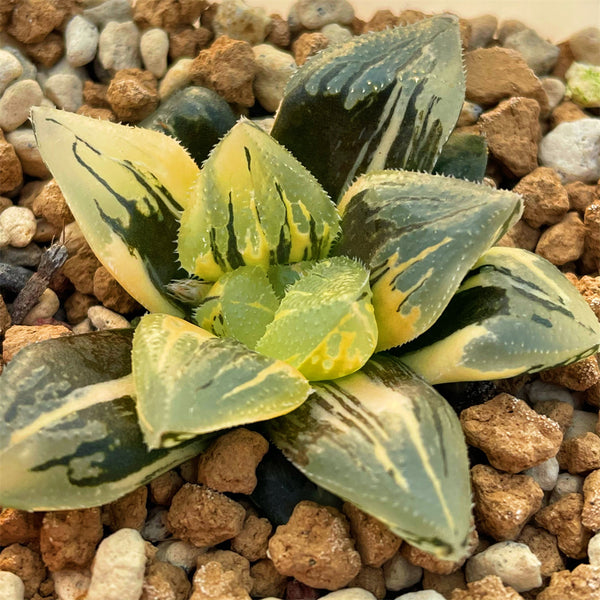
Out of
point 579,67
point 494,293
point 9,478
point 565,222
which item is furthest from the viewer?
point 579,67

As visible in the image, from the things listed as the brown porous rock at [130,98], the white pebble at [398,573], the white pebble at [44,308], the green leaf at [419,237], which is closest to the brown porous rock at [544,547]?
the white pebble at [398,573]

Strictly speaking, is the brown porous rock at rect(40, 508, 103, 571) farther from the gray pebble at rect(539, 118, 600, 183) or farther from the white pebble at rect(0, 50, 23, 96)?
the gray pebble at rect(539, 118, 600, 183)

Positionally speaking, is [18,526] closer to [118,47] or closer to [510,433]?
[510,433]

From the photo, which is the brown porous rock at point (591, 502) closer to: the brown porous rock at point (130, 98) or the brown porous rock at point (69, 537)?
the brown porous rock at point (69, 537)

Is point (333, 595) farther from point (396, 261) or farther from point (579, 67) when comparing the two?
point (579, 67)

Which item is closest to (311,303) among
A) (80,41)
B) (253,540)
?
(253,540)

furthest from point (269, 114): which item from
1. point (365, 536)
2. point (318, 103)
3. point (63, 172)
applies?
point (365, 536)

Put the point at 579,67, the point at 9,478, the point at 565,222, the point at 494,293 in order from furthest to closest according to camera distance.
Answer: the point at 579,67, the point at 565,222, the point at 494,293, the point at 9,478
